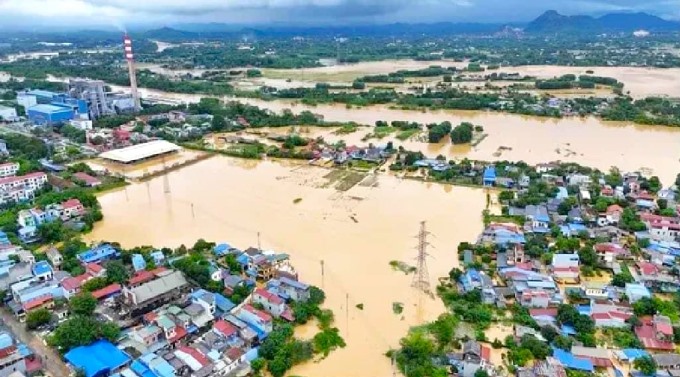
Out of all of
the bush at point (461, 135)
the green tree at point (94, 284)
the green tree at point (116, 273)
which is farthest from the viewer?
the bush at point (461, 135)

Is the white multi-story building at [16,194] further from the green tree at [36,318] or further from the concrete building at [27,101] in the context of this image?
the concrete building at [27,101]

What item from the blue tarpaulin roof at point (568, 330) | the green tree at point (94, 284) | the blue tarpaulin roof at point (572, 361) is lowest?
the blue tarpaulin roof at point (568, 330)

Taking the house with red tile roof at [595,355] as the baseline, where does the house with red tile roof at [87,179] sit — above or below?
above

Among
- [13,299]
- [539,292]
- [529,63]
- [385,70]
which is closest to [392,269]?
[539,292]

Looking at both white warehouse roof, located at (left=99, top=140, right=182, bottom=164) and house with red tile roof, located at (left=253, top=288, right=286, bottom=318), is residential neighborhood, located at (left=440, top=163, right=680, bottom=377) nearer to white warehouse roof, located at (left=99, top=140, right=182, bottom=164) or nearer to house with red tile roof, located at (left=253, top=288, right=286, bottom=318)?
house with red tile roof, located at (left=253, top=288, right=286, bottom=318)

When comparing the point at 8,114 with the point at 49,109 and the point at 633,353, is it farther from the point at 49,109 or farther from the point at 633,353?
the point at 633,353

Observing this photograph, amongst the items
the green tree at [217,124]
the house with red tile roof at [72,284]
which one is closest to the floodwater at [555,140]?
the green tree at [217,124]

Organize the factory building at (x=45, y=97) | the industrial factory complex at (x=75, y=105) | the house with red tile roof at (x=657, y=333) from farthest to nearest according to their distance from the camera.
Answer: the factory building at (x=45, y=97) < the industrial factory complex at (x=75, y=105) < the house with red tile roof at (x=657, y=333)

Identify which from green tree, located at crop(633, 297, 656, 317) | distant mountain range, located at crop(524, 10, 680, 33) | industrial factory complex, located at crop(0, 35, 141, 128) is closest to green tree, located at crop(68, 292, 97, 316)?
green tree, located at crop(633, 297, 656, 317)
